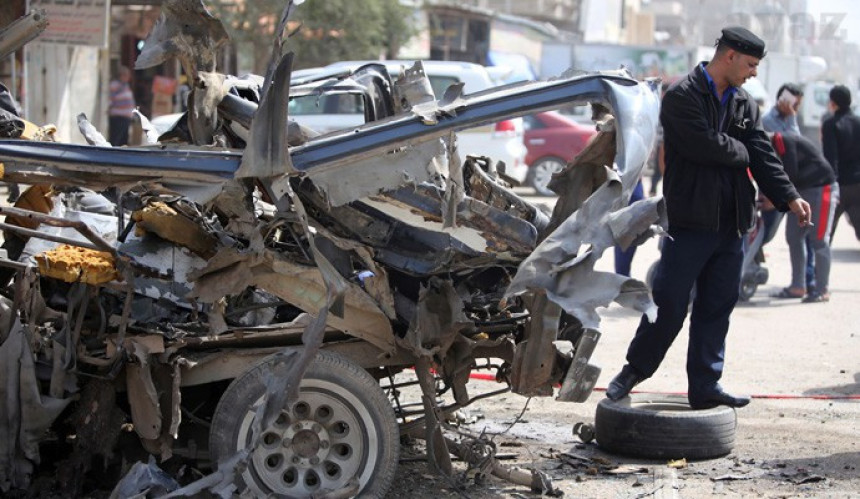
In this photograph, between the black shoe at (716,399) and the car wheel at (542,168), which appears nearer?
the black shoe at (716,399)

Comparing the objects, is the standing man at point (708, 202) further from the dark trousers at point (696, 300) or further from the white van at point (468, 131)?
the white van at point (468, 131)

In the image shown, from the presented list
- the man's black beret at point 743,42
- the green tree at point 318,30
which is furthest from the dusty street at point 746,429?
the green tree at point 318,30

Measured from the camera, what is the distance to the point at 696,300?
20.7ft

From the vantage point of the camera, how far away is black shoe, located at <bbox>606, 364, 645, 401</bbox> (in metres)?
6.26

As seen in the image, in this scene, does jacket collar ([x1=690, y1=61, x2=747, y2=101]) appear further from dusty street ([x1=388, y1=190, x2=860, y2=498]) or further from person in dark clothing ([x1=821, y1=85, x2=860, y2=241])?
person in dark clothing ([x1=821, y1=85, x2=860, y2=241])

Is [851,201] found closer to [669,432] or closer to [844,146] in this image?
[844,146]

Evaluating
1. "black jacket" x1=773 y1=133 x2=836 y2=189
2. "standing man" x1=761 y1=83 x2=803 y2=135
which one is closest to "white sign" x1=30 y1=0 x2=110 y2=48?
"standing man" x1=761 y1=83 x2=803 y2=135

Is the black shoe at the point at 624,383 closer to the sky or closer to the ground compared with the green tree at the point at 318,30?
closer to the ground

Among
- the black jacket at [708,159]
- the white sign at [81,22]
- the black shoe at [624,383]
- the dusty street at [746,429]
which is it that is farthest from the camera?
the white sign at [81,22]

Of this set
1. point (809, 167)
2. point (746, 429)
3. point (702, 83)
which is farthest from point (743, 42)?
Answer: point (809, 167)

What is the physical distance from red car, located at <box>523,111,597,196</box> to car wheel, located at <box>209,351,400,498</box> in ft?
58.7

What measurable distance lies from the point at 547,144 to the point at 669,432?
1720cm

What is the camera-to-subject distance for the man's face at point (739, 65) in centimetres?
604

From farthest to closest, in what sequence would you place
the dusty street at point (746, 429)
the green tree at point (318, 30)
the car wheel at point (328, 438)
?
the green tree at point (318, 30) → the dusty street at point (746, 429) → the car wheel at point (328, 438)
